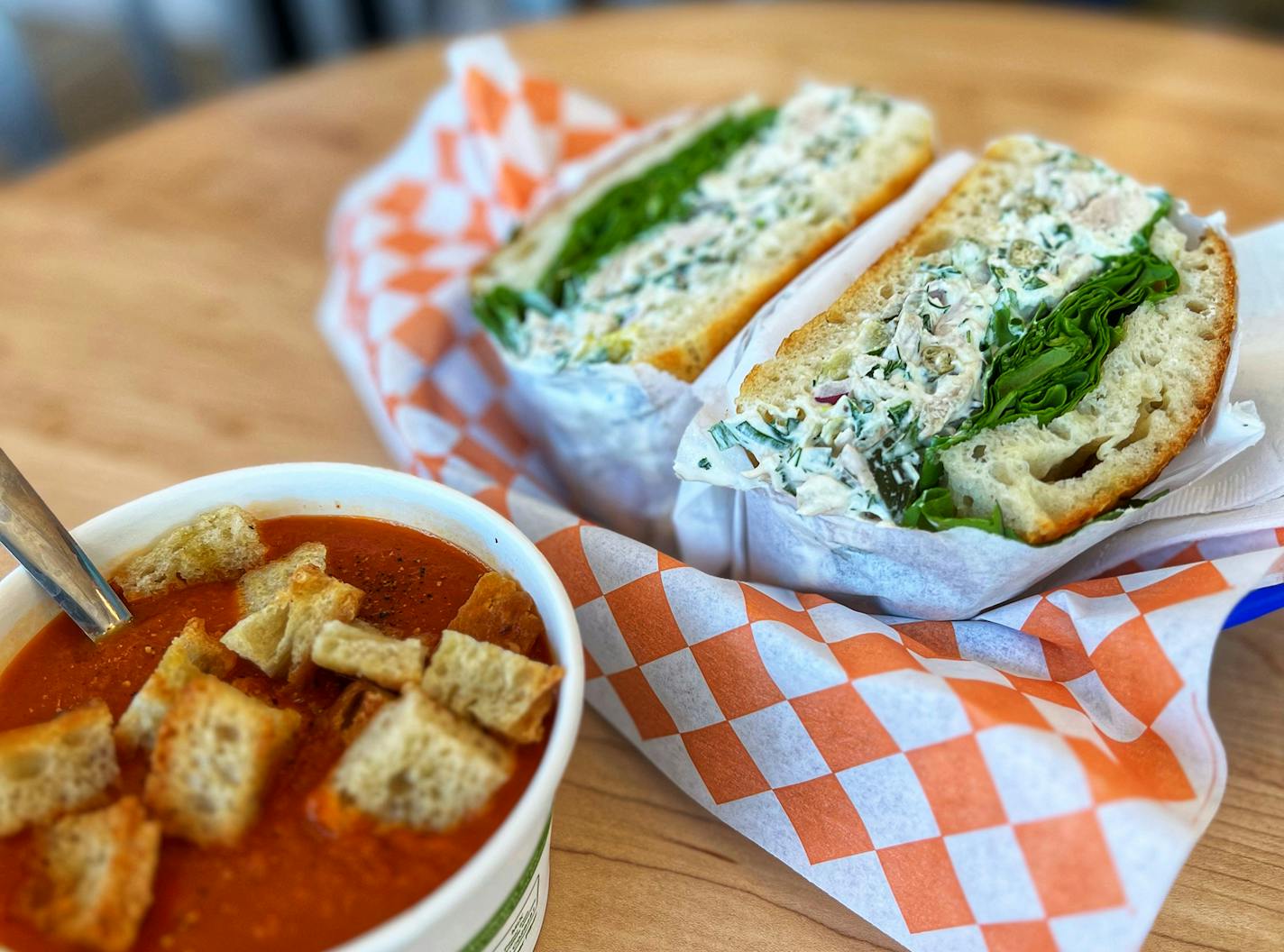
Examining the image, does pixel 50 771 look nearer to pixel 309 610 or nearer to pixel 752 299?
pixel 309 610

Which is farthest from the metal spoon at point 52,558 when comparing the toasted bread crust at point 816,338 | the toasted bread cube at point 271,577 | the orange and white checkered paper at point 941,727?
the toasted bread crust at point 816,338

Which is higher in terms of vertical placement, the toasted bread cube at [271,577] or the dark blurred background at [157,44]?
the toasted bread cube at [271,577]

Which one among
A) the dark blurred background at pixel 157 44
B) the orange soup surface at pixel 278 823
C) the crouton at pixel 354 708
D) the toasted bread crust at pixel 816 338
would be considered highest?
the toasted bread crust at pixel 816 338

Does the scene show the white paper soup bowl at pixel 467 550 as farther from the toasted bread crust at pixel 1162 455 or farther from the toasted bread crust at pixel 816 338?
the toasted bread crust at pixel 1162 455

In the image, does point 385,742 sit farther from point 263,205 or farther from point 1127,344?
point 263,205

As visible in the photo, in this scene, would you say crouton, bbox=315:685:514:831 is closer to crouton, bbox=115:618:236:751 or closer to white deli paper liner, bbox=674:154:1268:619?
crouton, bbox=115:618:236:751

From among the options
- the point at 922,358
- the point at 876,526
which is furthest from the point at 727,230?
the point at 876,526
